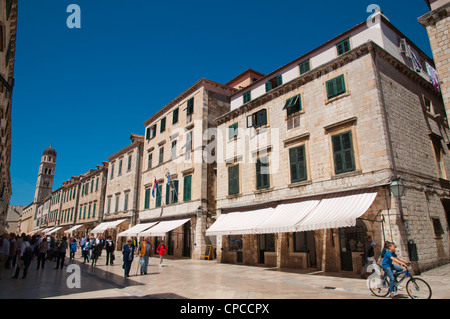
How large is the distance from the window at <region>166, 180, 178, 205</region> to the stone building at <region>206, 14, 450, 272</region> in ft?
23.1

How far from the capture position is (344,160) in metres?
12.3

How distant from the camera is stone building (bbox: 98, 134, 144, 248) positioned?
97.8ft

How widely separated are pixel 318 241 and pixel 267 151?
5.50 meters

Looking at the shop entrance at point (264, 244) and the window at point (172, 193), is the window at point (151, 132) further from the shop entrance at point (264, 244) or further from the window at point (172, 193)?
the shop entrance at point (264, 244)

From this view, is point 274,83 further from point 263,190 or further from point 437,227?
point 437,227

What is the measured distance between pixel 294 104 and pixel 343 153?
152 inches

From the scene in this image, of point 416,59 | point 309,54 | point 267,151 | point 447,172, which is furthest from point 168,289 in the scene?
point 416,59

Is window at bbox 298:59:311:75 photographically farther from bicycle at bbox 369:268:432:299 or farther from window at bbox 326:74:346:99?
bicycle at bbox 369:268:432:299

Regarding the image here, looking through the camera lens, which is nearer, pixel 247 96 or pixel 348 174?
pixel 348 174

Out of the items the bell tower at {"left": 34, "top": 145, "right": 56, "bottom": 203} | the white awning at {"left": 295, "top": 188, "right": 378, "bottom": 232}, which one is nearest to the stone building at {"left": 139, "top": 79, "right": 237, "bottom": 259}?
the white awning at {"left": 295, "top": 188, "right": 378, "bottom": 232}

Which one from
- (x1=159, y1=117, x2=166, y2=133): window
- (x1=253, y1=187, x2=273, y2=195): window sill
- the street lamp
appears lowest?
the street lamp

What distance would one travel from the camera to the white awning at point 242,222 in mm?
14219

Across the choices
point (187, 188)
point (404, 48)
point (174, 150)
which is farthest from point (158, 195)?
point (404, 48)

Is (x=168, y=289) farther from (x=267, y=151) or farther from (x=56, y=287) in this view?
(x=267, y=151)
